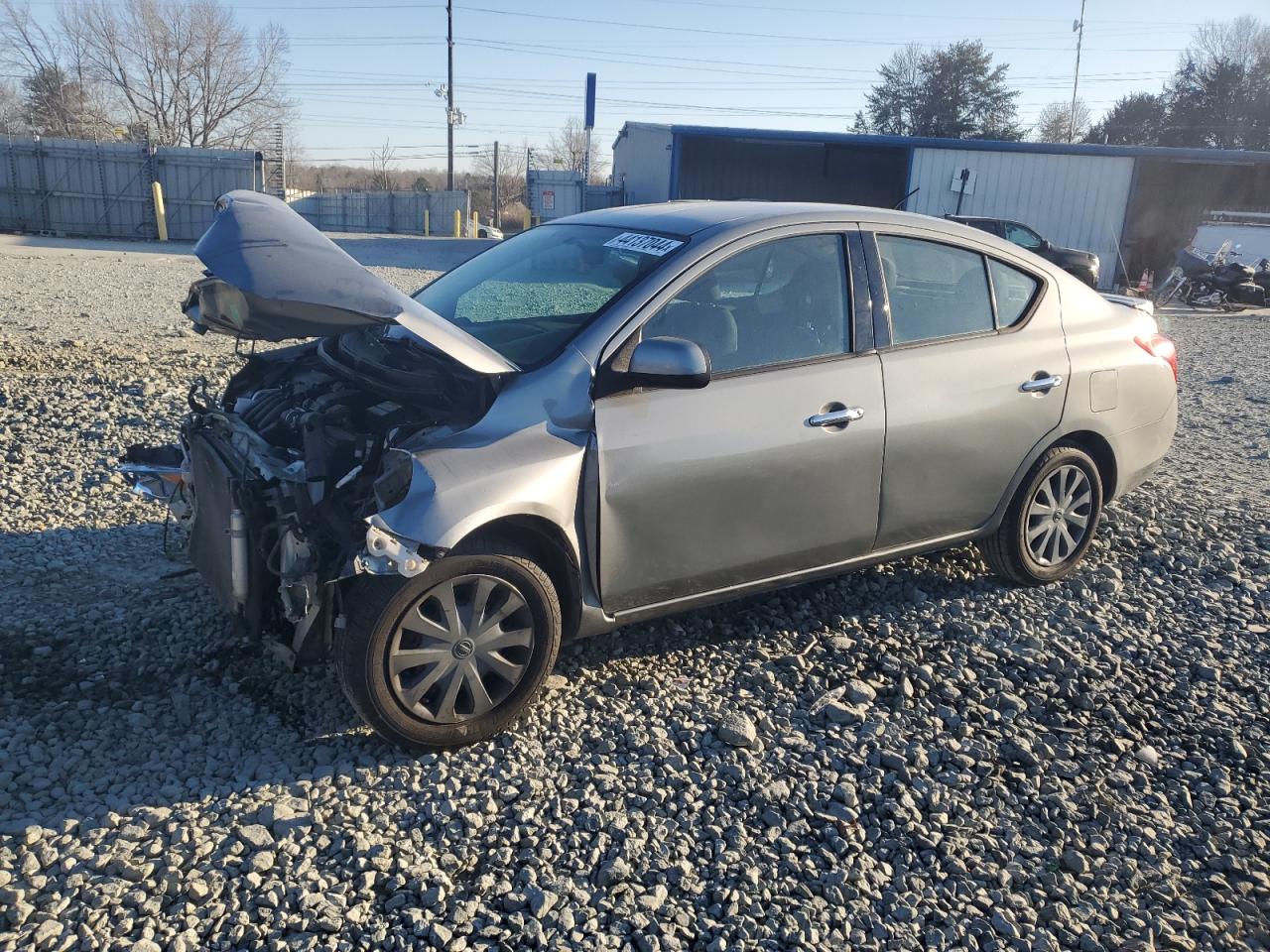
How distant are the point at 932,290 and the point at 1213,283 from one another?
22340 mm

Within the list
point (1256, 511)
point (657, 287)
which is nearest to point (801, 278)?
point (657, 287)

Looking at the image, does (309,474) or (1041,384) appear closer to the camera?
(309,474)

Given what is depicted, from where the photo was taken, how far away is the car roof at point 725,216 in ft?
13.7

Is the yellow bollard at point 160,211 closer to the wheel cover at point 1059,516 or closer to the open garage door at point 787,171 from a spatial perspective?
the open garage door at point 787,171

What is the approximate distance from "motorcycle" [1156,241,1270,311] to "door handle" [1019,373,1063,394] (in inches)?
845

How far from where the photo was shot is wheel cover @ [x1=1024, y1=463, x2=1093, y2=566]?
195 inches

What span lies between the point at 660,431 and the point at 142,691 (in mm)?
2188

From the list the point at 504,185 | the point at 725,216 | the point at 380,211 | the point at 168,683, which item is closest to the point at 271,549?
the point at 168,683

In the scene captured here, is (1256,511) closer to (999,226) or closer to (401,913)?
(401,913)

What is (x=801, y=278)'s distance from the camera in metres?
4.23

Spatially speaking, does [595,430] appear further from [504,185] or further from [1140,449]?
[504,185]

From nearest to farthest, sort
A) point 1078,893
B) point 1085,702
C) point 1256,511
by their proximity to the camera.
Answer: point 1078,893, point 1085,702, point 1256,511

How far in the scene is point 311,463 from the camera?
358cm

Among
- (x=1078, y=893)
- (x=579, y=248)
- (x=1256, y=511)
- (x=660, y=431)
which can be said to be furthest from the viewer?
(x=1256, y=511)
